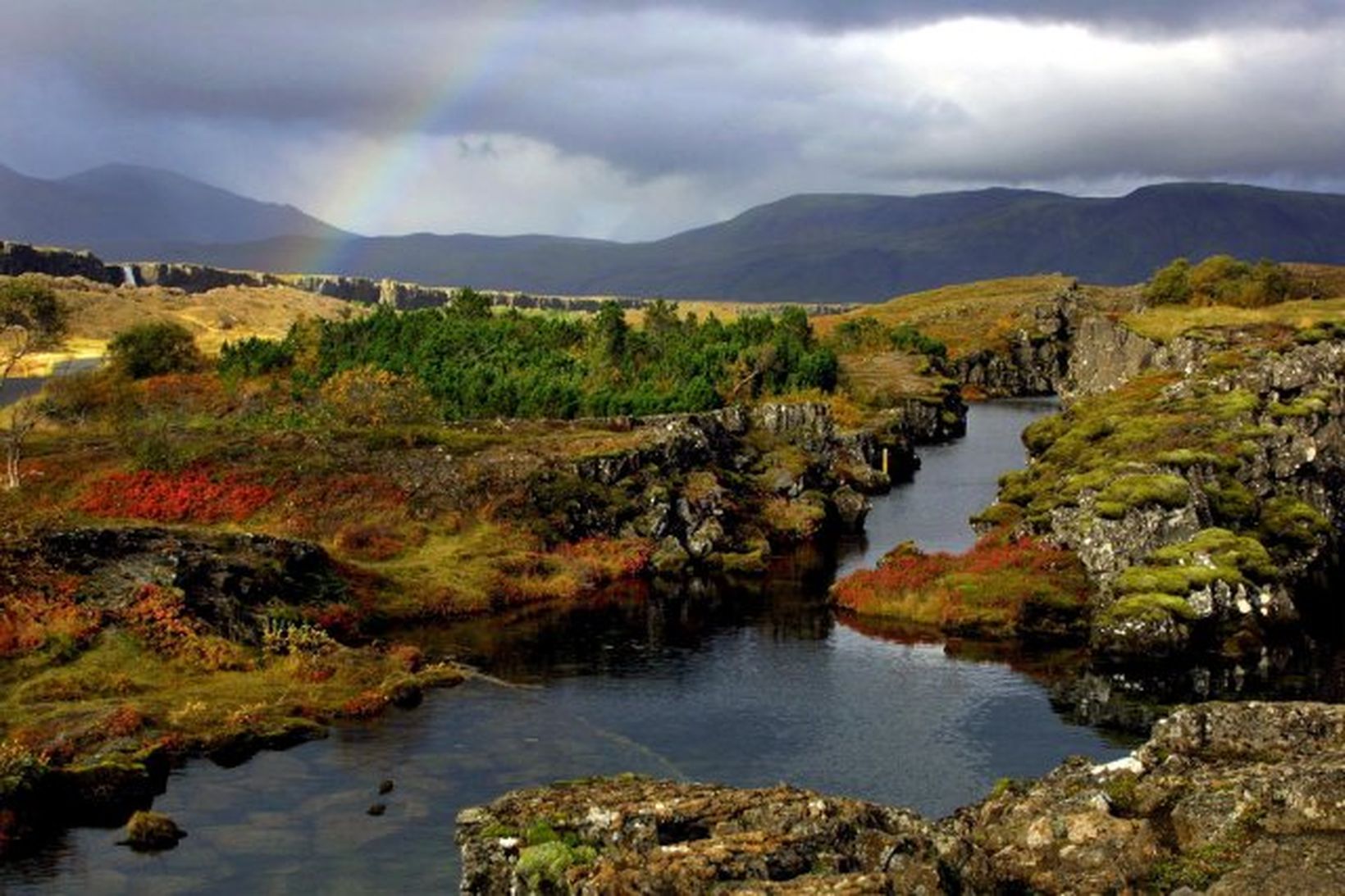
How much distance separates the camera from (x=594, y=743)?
67.1 meters

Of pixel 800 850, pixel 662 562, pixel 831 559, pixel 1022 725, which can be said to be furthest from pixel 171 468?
pixel 800 850

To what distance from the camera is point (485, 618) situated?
9712cm

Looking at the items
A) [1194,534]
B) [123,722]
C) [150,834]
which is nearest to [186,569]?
[123,722]

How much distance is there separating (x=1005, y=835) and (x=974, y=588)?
55.2 metres

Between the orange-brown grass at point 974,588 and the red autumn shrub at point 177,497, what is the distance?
52.8 metres

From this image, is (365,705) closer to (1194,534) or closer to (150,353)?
(1194,534)

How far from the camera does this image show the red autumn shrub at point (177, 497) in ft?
364

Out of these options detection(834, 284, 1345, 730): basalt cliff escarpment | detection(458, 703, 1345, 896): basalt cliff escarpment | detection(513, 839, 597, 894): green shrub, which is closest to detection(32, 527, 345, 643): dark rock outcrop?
detection(458, 703, 1345, 896): basalt cliff escarpment

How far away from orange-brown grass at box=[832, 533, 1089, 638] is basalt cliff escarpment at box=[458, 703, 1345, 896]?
145 feet

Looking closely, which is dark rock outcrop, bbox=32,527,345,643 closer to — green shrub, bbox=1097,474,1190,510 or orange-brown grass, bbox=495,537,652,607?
orange-brown grass, bbox=495,537,652,607

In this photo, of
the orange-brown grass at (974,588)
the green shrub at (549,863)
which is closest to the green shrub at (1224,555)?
the orange-brown grass at (974,588)

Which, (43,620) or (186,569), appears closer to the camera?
(43,620)

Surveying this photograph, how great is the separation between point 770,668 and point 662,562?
31431 mm

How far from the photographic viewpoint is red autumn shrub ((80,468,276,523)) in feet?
364
